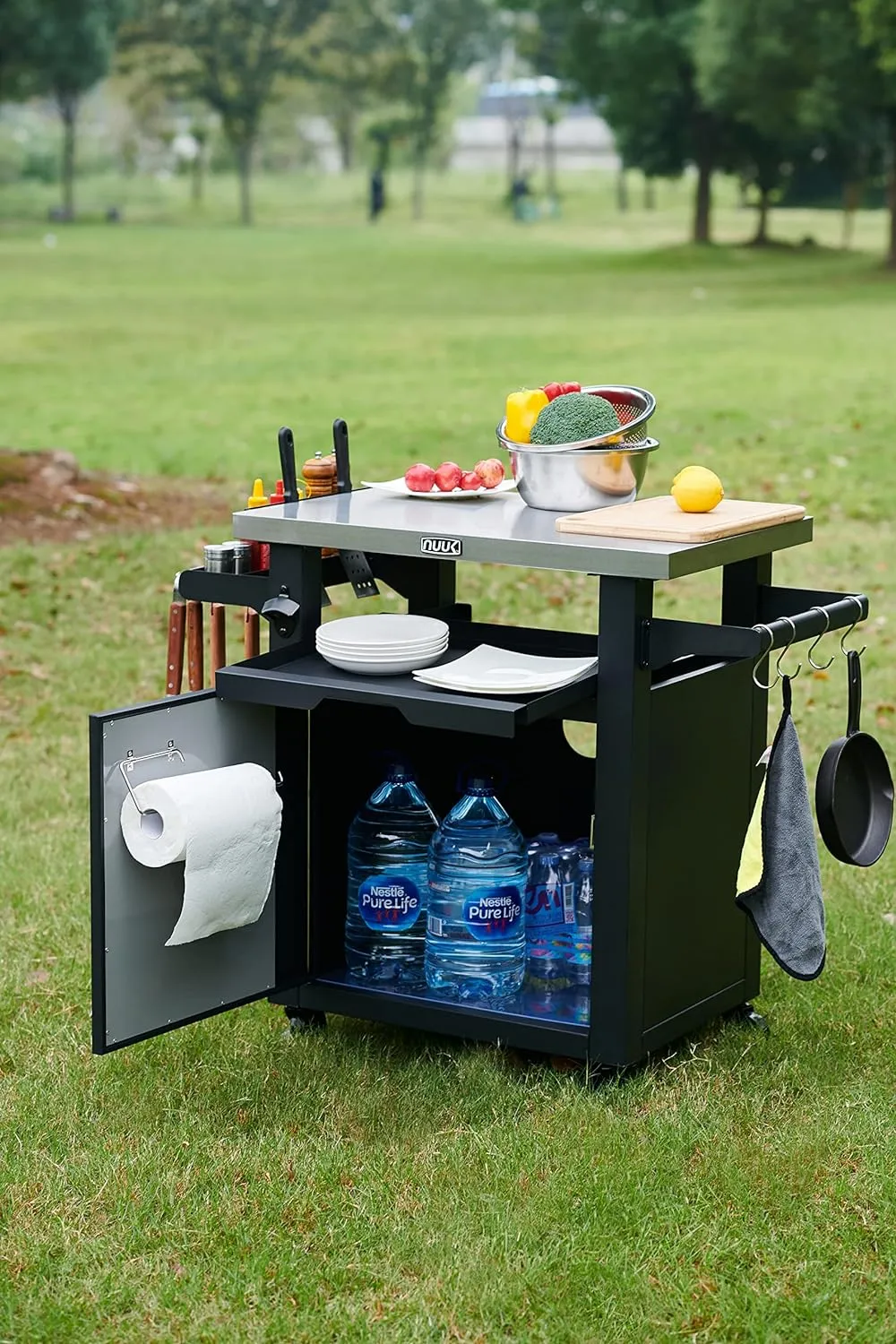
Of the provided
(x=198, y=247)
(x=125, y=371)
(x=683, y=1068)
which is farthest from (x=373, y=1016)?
(x=198, y=247)

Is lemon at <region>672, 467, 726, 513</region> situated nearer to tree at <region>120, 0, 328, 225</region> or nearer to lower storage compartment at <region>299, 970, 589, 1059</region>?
lower storage compartment at <region>299, 970, 589, 1059</region>

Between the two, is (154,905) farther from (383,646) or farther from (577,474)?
(577,474)

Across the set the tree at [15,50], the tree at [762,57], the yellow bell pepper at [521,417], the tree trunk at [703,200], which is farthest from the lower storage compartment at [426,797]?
the tree trunk at [703,200]

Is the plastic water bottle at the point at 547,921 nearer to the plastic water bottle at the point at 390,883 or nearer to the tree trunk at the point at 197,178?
the plastic water bottle at the point at 390,883

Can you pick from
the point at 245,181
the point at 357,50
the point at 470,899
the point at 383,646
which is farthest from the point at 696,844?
the point at 357,50

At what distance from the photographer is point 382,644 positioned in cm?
388

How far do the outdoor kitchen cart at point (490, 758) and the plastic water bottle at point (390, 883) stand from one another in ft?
0.20

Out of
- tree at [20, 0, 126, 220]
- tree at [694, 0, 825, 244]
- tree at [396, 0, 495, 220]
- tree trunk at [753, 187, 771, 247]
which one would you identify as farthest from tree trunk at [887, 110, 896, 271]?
tree at [396, 0, 495, 220]

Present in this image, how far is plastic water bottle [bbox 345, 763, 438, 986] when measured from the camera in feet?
13.8

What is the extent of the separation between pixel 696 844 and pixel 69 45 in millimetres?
45051

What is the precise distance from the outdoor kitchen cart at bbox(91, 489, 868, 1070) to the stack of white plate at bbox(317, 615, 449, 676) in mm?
40

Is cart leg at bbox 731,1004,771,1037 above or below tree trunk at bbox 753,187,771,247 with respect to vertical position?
below

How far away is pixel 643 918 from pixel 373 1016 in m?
0.69

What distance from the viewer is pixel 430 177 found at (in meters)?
85.7
